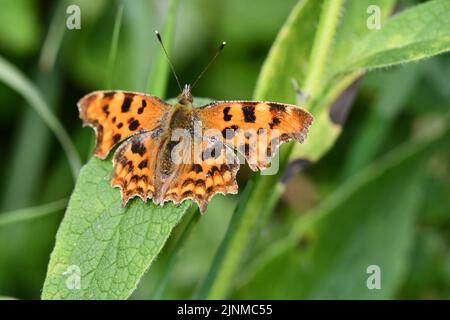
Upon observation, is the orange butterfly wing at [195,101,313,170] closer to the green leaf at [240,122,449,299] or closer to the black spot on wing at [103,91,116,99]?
the black spot on wing at [103,91,116,99]

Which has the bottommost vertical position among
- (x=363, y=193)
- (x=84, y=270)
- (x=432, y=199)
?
(x=84, y=270)

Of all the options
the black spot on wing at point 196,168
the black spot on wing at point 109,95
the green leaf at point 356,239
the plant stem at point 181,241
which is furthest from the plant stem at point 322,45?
the green leaf at point 356,239

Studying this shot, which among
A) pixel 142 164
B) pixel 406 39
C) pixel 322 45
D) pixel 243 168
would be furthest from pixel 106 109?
pixel 243 168

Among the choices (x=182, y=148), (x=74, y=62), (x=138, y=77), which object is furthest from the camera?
(x=74, y=62)

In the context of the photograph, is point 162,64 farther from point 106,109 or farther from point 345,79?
point 345,79

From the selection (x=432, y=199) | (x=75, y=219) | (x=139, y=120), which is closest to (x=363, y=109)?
(x=432, y=199)

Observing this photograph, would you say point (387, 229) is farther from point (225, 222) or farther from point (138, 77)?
point (138, 77)
